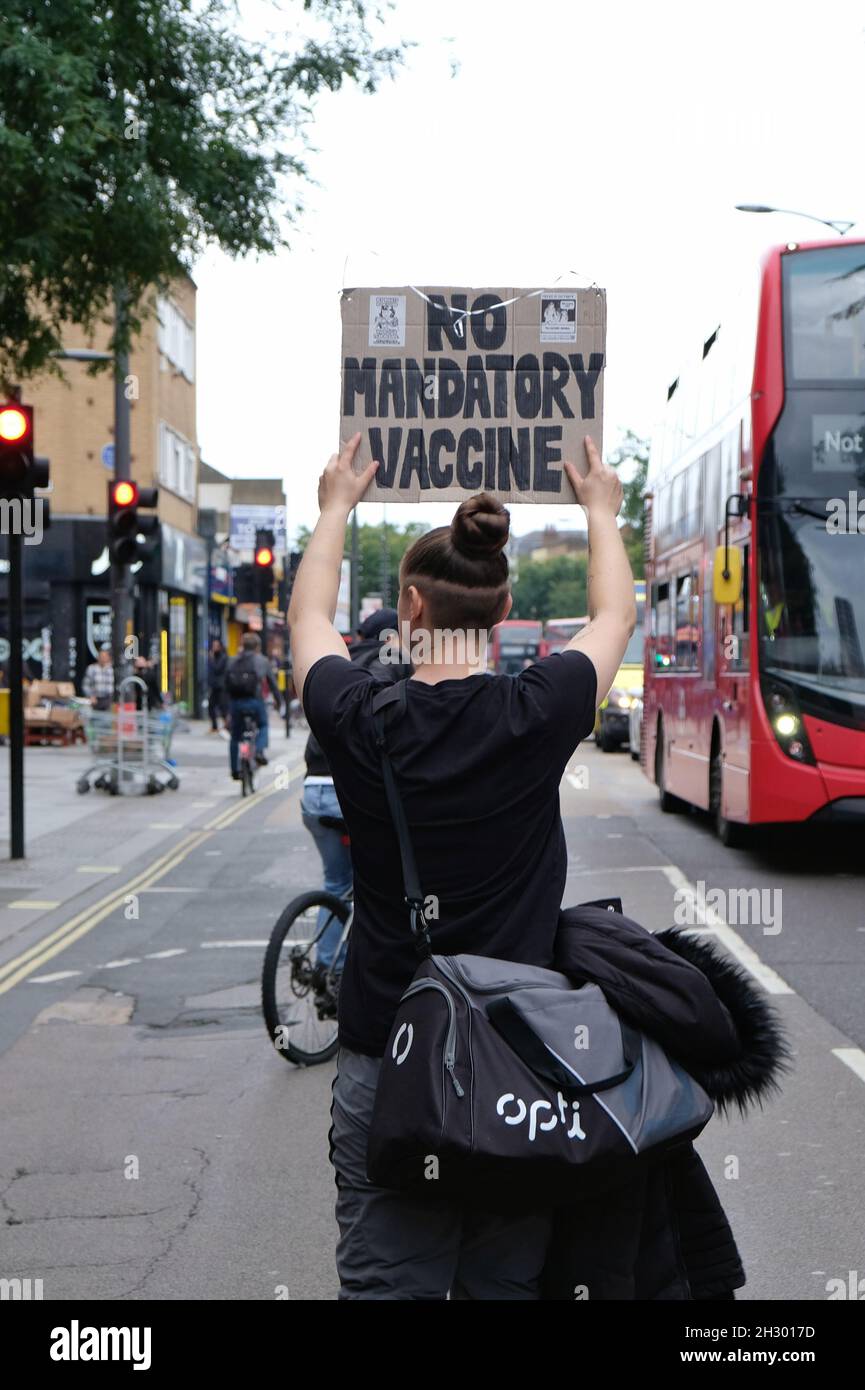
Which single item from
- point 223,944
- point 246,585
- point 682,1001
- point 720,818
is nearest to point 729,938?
point 223,944

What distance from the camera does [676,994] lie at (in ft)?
8.82

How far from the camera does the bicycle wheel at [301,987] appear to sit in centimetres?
700

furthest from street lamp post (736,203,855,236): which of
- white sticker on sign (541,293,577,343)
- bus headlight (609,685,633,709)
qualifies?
white sticker on sign (541,293,577,343)

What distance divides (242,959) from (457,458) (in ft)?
22.7

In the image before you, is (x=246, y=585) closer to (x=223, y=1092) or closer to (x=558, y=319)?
(x=223, y=1092)

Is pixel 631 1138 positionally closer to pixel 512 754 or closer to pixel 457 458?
pixel 512 754

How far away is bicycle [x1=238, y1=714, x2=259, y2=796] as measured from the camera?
21109 millimetres

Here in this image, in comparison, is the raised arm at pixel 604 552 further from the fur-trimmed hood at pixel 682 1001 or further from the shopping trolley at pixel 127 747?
the shopping trolley at pixel 127 747

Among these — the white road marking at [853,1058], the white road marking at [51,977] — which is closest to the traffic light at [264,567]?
the white road marking at [51,977]

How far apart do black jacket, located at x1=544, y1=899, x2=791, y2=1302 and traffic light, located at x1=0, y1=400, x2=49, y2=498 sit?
10.9 m

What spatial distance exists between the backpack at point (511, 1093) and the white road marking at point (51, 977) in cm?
675

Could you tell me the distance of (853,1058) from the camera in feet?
23.0
